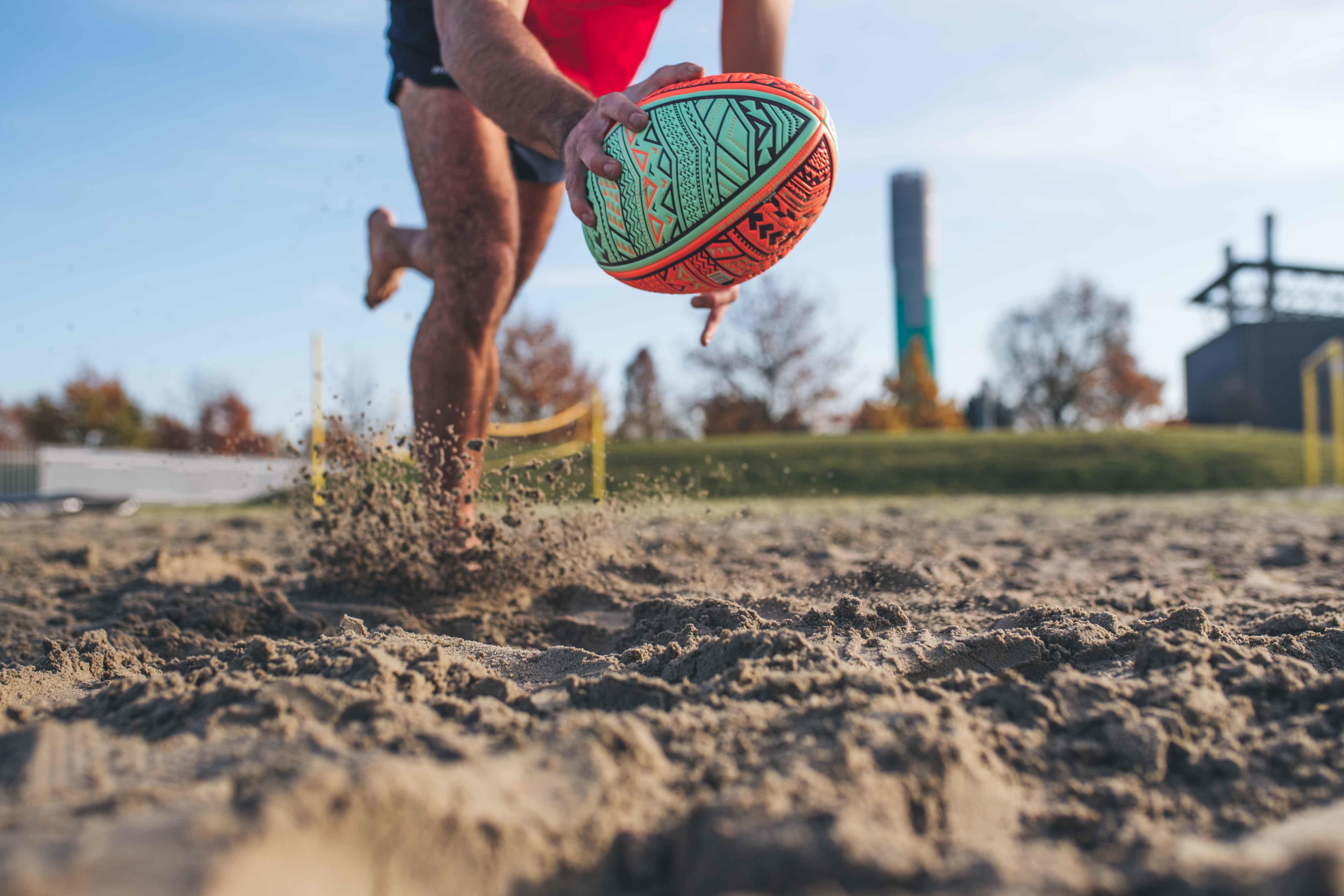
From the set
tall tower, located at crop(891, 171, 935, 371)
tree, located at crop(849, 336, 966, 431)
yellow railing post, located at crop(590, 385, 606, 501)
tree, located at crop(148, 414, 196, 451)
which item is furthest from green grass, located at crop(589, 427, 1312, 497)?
tree, located at crop(148, 414, 196, 451)

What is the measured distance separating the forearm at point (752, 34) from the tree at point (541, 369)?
21.7m

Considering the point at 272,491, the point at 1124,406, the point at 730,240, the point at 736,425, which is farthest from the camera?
the point at 1124,406

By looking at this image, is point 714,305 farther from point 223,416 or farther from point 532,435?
point 223,416

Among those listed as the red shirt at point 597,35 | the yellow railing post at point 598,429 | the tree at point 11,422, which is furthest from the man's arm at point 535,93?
the tree at point 11,422

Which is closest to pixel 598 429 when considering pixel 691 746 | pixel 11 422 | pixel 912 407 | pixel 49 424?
pixel 691 746

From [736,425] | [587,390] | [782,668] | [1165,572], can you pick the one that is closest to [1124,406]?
[736,425]

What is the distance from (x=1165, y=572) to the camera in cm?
307

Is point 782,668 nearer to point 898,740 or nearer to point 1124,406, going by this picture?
point 898,740

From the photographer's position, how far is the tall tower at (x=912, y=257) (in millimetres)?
33750

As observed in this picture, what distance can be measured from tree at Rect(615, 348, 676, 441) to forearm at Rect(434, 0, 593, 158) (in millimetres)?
22589

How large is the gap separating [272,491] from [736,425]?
2479cm

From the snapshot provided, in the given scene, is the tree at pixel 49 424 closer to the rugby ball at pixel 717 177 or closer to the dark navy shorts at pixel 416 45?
the dark navy shorts at pixel 416 45

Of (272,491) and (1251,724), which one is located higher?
(272,491)

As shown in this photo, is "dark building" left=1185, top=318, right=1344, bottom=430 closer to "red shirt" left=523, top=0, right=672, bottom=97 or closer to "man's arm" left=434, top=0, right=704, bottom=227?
"red shirt" left=523, top=0, right=672, bottom=97
